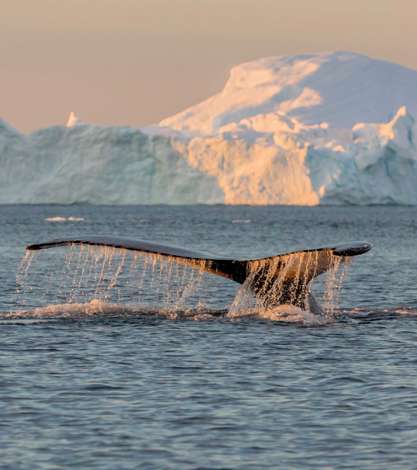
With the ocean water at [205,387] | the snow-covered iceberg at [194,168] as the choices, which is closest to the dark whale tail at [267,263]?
the ocean water at [205,387]

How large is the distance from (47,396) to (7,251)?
3751cm

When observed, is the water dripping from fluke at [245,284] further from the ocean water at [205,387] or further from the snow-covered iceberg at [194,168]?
the snow-covered iceberg at [194,168]

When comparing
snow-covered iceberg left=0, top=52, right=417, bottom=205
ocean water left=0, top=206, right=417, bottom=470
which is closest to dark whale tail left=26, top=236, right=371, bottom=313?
ocean water left=0, top=206, right=417, bottom=470

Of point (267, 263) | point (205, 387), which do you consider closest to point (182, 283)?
point (267, 263)

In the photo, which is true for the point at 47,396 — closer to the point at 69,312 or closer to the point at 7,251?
the point at 69,312

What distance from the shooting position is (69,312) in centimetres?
2211

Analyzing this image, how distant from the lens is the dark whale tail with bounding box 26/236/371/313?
57.5 ft

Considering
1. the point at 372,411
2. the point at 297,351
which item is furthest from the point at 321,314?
the point at 372,411

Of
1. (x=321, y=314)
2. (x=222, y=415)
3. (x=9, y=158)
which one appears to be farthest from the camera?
(x=9, y=158)

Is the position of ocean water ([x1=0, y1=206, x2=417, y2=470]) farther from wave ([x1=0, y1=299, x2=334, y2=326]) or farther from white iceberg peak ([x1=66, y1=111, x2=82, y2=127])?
white iceberg peak ([x1=66, y1=111, x2=82, y2=127])

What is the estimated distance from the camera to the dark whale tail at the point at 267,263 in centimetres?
1752

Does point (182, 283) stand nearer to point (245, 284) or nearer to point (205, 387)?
point (245, 284)

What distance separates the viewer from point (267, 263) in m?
18.5

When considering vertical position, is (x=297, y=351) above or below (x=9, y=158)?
below
